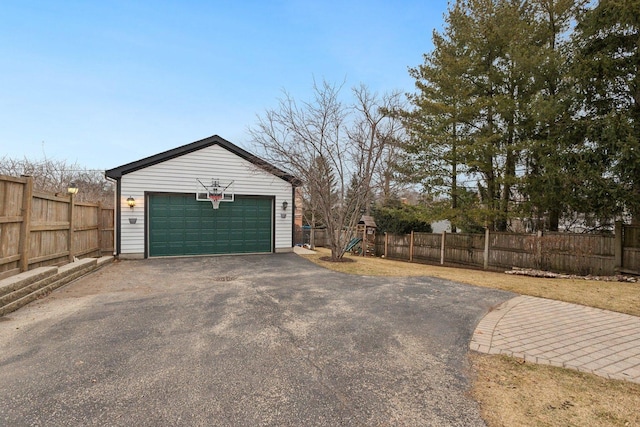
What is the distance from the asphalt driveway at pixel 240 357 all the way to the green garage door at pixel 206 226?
5228mm

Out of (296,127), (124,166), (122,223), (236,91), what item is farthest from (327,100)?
(236,91)

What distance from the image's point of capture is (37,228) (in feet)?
19.4

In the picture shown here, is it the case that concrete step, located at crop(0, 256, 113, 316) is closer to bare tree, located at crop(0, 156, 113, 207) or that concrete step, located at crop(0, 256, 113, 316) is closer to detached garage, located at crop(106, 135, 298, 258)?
detached garage, located at crop(106, 135, 298, 258)

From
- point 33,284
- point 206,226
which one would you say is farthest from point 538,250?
point 33,284

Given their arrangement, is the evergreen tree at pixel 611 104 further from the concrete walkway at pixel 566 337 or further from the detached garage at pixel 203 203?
the detached garage at pixel 203 203

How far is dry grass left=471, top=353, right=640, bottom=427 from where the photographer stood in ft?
6.98

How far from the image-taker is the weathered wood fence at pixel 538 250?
28.1 ft

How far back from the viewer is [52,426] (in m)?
2.03

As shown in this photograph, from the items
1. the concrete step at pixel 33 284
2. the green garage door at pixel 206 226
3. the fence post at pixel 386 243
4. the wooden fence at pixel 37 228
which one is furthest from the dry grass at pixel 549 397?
the fence post at pixel 386 243

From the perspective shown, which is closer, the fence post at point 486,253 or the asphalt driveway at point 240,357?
the asphalt driveway at point 240,357

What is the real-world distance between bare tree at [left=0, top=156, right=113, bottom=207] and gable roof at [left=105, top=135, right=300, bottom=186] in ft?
13.0

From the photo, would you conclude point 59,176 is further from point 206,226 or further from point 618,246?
point 618,246

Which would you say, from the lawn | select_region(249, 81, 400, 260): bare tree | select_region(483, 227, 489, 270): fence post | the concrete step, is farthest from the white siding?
the lawn

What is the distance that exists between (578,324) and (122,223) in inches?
479
